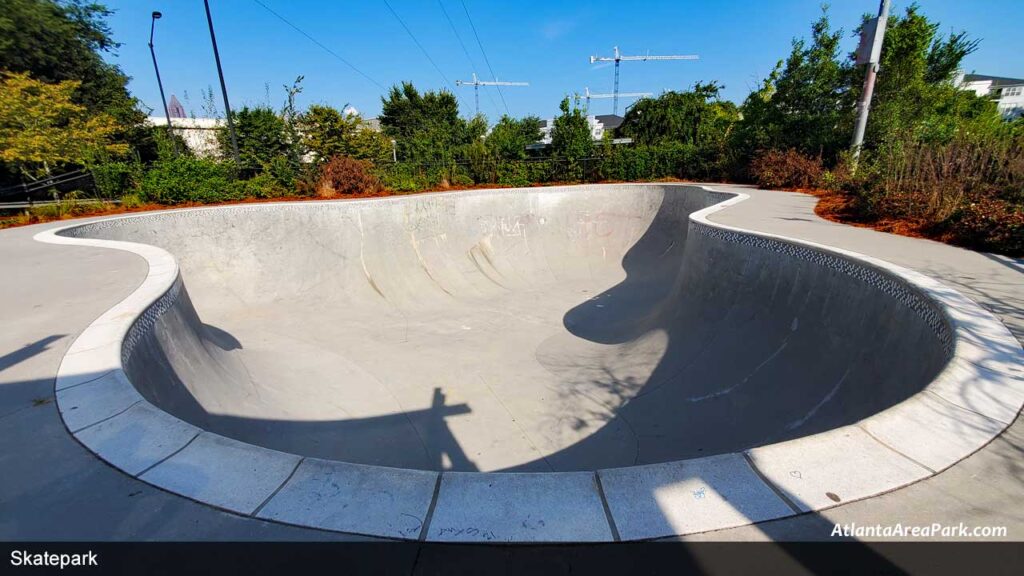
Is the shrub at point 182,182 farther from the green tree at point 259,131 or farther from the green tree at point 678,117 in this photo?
the green tree at point 678,117

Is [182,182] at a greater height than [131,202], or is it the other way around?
[182,182]

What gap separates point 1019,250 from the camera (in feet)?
18.9

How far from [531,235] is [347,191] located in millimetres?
7996

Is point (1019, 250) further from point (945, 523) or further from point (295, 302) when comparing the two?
point (295, 302)

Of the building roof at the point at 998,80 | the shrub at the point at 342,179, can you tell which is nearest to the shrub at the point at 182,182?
the shrub at the point at 342,179

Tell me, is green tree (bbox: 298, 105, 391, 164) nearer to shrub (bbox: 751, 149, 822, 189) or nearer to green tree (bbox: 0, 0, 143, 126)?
green tree (bbox: 0, 0, 143, 126)

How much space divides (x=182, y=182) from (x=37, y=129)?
4.52m

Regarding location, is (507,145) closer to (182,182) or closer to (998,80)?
(182,182)

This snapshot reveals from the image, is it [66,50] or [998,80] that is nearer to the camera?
[66,50]

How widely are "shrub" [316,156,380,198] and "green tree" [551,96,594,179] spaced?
1064cm

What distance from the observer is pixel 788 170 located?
1491cm

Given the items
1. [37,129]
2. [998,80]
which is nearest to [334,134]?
[37,129]

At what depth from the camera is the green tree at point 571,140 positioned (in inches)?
859

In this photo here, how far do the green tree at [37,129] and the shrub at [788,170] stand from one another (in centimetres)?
2517
